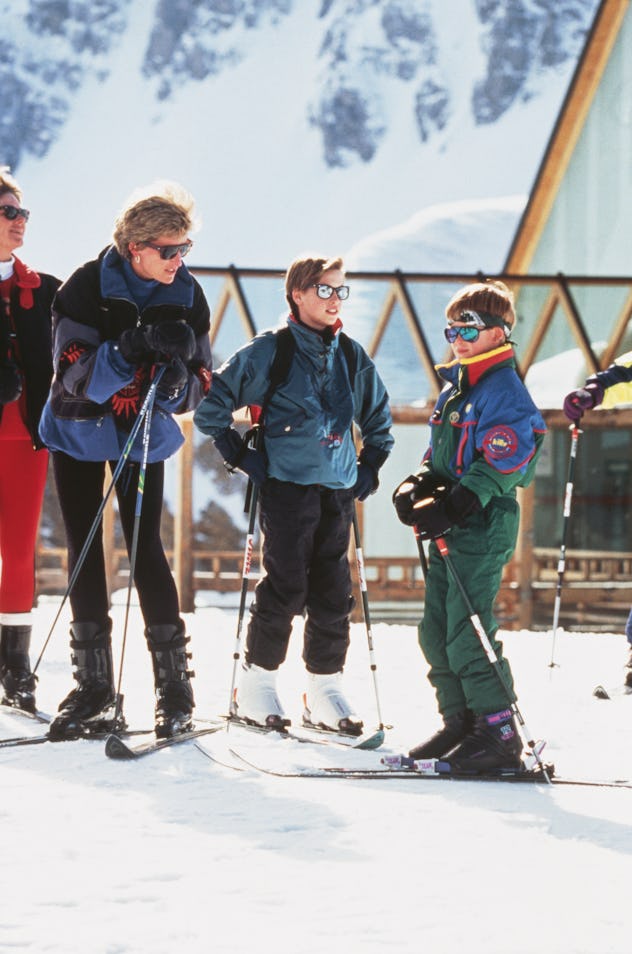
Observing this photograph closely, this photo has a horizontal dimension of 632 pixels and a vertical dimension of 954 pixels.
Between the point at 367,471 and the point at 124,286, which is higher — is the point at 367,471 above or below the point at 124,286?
below

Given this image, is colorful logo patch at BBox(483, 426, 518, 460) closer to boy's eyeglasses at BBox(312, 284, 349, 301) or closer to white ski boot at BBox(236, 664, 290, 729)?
boy's eyeglasses at BBox(312, 284, 349, 301)

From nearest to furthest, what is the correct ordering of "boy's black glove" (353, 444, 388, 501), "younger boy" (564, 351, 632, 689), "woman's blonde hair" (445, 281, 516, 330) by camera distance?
"woman's blonde hair" (445, 281, 516, 330)
"boy's black glove" (353, 444, 388, 501)
"younger boy" (564, 351, 632, 689)

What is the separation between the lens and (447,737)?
3822 millimetres

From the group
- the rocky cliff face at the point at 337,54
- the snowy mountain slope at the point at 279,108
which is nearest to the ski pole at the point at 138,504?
the snowy mountain slope at the point at 279,108

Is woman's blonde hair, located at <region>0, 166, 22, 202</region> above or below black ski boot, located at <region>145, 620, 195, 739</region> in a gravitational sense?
above

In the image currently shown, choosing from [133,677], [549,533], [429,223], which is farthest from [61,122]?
[133,677]

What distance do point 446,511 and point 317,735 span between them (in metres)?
1.10

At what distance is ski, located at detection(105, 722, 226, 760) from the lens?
370 cm

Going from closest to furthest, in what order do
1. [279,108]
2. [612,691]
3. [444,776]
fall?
1. [444,776]
2. [612,691]
3. [279,108]

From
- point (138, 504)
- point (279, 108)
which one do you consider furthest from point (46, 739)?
point (279, 108)

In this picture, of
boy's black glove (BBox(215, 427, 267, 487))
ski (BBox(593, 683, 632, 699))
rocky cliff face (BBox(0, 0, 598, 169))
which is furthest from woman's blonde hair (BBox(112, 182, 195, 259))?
rocky cliff face (BBox(0, 0, 598, 169))

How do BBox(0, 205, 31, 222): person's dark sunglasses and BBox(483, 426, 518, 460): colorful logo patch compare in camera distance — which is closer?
BBox(483, 426, 518, 460): colorful logo patch

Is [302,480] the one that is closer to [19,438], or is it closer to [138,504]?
[138,504]

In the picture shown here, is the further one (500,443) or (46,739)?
(46,739)
